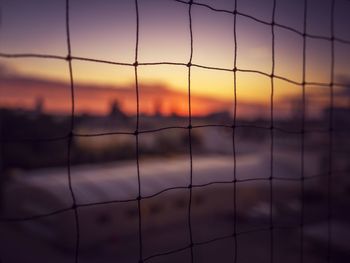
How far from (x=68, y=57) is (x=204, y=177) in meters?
5.58

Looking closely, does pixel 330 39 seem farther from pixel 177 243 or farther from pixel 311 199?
pixel 311 199

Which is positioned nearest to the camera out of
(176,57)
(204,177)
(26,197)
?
(176,57)

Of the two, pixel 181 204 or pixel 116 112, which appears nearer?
pixel 181 204

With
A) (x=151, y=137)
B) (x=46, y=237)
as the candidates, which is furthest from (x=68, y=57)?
(x=151, y=137)

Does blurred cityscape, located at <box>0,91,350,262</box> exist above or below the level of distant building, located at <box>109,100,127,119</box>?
below

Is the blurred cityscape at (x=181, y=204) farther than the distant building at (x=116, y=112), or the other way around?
the distant building at (x=116, y=112)

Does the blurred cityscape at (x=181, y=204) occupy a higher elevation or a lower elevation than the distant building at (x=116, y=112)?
lower

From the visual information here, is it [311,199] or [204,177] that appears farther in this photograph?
[311,199]

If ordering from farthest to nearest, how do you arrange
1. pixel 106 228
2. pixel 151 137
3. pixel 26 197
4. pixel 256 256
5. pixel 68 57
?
pixel 151 137, pixel 26 197, pixel 106 228, pixel 256 256, pixel 68 57

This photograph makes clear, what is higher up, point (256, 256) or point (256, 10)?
point (256, 10)

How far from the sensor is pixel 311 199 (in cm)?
685

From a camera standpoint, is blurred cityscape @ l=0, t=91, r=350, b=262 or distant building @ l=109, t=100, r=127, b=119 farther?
distant building @ l=109, t=100, r=127, b=119

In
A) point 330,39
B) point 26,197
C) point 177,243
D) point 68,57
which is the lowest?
point 177,243

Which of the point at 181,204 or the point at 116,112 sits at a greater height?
the point at 116,112
